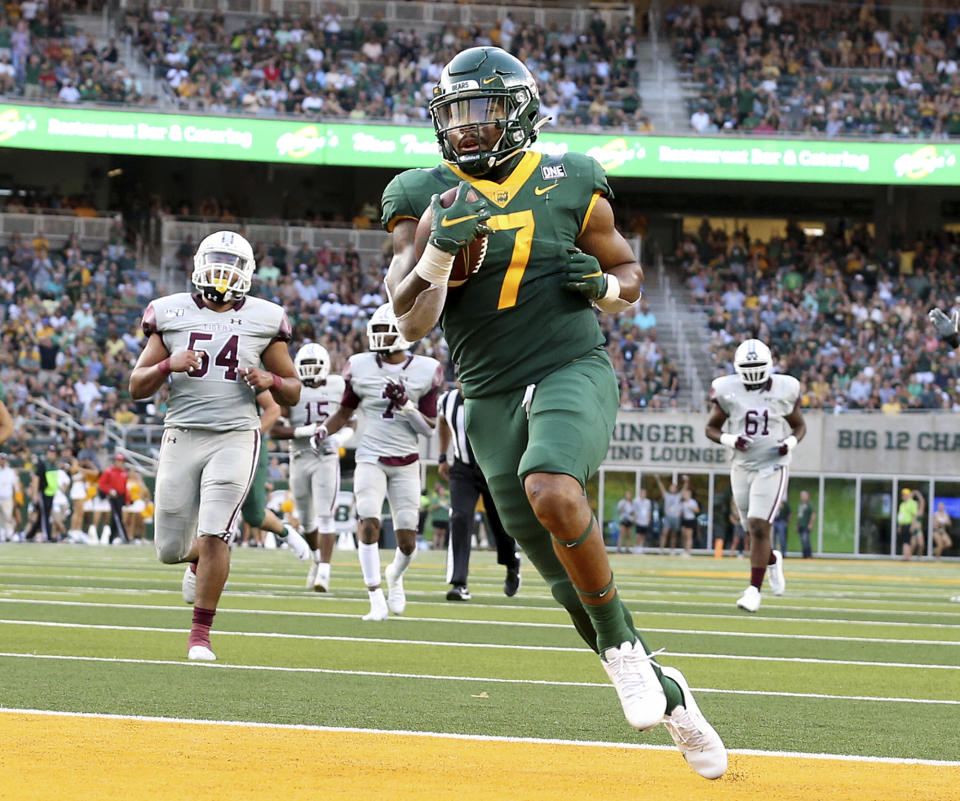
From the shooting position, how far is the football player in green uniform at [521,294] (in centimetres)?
470

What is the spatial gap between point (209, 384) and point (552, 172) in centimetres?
344

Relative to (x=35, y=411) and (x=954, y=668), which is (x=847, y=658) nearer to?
(x=954, y=668)

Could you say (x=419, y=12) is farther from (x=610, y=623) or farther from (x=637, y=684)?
(x=637, y=684)

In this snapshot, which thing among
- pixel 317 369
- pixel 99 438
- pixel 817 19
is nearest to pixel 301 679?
pixel 317 369

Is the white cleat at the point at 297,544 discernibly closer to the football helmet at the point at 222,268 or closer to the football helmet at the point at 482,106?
the football helmet at the point at 222,268

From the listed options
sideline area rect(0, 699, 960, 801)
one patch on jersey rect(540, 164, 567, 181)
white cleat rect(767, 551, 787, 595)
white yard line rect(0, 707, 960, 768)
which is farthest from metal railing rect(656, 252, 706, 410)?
sideline area rect(0, 699, 960, 801)

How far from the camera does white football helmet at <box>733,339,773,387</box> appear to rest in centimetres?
1277

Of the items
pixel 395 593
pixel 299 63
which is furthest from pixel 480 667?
pixel 299 63

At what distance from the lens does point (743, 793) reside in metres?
4.29

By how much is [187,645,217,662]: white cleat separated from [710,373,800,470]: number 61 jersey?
20.6 ft

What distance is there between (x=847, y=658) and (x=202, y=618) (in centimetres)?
342

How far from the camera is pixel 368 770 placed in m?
4.50

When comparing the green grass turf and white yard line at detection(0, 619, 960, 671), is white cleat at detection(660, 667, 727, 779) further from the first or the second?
white yard line at detection(0, 619, 960, 671)

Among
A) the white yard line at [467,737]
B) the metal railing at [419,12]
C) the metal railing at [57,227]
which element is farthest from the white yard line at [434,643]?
the metal railing at [419,12]
